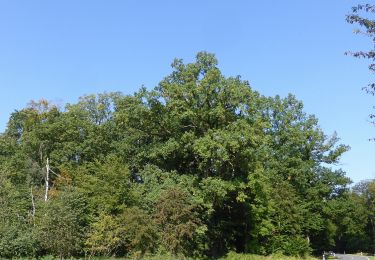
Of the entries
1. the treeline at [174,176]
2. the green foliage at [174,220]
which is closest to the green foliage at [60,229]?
the treeline at [174,176]

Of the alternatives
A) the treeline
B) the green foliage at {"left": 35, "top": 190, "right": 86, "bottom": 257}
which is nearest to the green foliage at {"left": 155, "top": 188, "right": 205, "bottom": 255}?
the treeline

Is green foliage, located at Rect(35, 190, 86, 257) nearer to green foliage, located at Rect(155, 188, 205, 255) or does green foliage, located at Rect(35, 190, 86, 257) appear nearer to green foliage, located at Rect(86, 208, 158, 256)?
green foliage, located at Rect(86, 208, 158, 256)

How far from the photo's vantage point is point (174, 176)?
3634 centimetres

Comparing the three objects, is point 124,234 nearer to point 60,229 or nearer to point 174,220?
point 174,220

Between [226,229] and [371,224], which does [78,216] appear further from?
[371,224]

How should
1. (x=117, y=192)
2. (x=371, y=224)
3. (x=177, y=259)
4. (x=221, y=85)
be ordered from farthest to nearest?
(x=371, y=224) → (x=221, y=85) → (x=117, y=192) → (x=177, y=259)

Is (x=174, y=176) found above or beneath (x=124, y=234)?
above

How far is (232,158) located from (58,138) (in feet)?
69.1

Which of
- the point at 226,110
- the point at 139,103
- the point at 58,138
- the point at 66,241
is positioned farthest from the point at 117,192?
the point at 58,138

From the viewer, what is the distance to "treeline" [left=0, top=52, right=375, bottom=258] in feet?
95.6

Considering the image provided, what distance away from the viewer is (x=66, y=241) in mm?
27000

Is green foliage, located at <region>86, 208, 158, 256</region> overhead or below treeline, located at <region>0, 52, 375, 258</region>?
below

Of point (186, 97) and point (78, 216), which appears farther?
point (186, 97)

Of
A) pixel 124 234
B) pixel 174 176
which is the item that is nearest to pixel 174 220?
pixel 124 234
